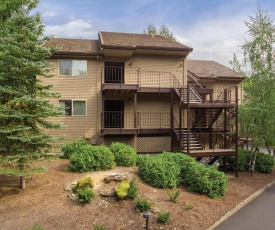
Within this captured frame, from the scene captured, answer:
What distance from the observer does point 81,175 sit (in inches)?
388

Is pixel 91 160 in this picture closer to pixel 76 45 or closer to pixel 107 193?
pixel 107 193

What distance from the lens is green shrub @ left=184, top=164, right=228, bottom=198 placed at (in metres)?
9.26

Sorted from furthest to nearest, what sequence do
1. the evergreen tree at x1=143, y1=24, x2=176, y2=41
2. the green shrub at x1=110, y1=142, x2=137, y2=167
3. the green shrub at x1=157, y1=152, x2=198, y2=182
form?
the evergreen tree at x1=143, y1=24, x2=176, y2=41 → the green shrub at x1=110, y1=142, x2=137, y2=167 → the green shrub at x1=157, y1=152, x2=198, y2=182

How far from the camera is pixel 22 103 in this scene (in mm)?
8617

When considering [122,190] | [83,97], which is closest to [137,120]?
[83,97]

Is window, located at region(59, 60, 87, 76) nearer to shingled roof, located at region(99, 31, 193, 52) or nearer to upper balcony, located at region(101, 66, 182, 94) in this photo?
upper balcony, located at region(101, 66, 182, 94)

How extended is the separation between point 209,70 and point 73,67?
44.7ft

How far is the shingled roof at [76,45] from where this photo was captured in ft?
55.1

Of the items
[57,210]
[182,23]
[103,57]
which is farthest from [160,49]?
[57,210]

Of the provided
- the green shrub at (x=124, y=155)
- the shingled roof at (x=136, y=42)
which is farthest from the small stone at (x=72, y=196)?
the shingled roof at (x=136, y=42)

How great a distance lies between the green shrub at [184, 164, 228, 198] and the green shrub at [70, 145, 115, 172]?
3.24 meters

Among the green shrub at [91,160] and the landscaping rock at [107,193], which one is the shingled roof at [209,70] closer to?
the green shrub at [91,160]

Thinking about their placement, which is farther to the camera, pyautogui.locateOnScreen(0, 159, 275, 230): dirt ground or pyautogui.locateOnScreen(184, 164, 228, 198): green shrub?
pyautogui.locateOnScreen(184, 164, 228, 198): green shrub

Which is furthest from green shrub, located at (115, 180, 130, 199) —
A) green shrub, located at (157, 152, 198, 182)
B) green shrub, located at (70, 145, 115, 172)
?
green shrub, located at (157, 152, 198, 182)
